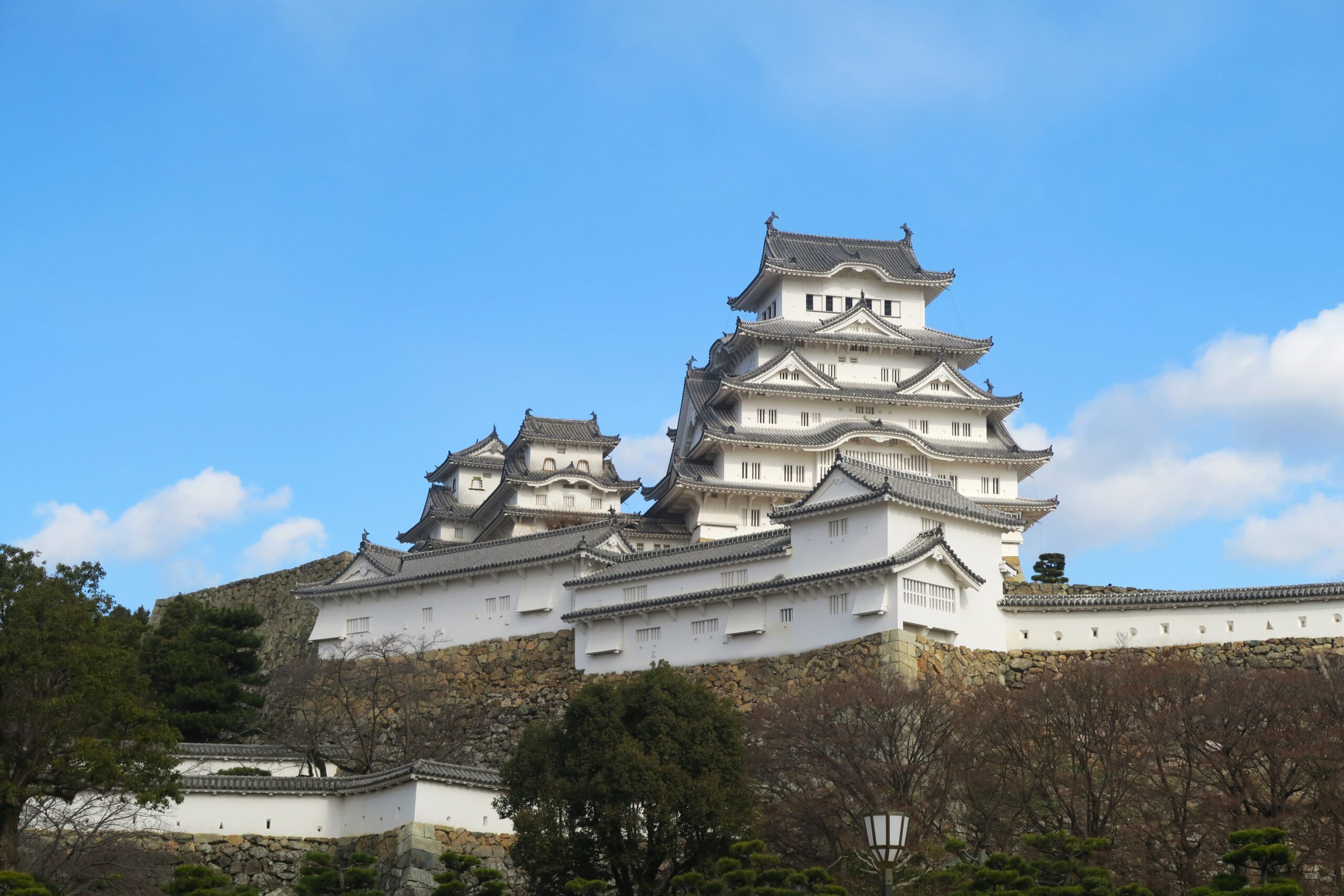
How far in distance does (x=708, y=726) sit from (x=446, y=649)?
13973 mm

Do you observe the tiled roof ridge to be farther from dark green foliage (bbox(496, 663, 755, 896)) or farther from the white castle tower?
the white castle tower

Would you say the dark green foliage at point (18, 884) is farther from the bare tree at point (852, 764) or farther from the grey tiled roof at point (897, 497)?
the grey tiled roof at point (897, 497)

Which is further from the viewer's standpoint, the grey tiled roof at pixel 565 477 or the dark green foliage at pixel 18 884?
the grey tiled roof at pixel 565 477

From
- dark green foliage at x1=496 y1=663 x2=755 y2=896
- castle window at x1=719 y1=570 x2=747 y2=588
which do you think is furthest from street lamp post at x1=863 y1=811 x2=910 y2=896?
castle window at x1=719 y1=570 x2=747 y2=588

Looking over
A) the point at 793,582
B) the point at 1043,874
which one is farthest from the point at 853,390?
the point at 1043,874

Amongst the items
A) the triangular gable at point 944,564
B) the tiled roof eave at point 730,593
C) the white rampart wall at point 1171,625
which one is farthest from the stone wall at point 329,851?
the white rampart wall at point 1171,625

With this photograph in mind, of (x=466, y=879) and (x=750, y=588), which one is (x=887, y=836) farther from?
(x=750, y=588)

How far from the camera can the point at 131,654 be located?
79.0 ft

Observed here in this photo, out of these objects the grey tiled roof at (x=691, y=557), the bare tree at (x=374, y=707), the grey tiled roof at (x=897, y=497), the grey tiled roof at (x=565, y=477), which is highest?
the grey tiled roof at (x=565, y=477)

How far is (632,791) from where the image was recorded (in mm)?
23531

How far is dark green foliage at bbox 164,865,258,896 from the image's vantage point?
2362 cm

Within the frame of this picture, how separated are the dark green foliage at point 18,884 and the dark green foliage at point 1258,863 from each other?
15229 mm

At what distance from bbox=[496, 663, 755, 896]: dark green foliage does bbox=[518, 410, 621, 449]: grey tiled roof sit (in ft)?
87.0

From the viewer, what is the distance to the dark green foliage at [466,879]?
24469mm
